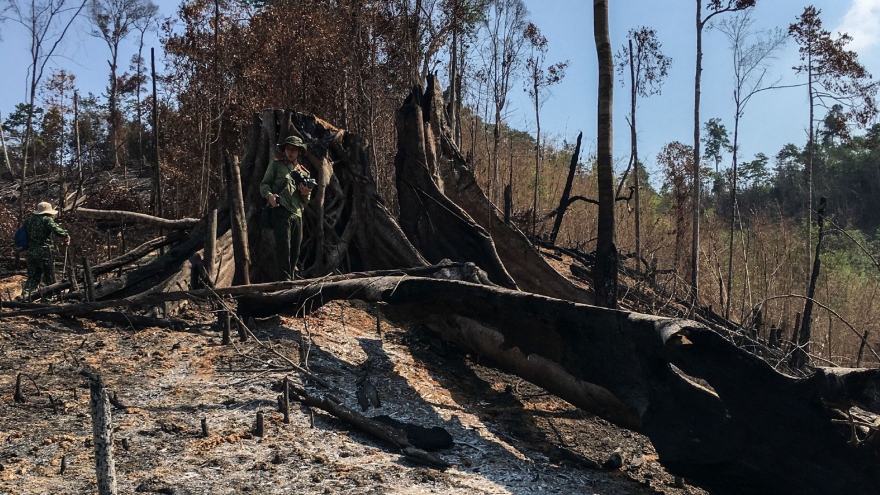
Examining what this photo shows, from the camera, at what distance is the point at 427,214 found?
9438mm

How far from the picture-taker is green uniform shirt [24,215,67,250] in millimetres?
8711

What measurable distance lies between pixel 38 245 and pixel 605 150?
649 centimetres

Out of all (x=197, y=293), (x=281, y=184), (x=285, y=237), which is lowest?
(x=197, y=293)

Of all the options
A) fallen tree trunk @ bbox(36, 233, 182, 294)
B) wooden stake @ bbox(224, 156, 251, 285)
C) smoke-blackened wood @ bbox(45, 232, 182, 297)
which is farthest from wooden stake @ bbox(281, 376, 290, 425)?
fallen tree trunk @ bbox(36, 233, 182, 294)

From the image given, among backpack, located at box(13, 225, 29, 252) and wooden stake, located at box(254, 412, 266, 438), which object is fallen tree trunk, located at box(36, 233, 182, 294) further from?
wooden stake, located at box(254, 412, 266, 438)

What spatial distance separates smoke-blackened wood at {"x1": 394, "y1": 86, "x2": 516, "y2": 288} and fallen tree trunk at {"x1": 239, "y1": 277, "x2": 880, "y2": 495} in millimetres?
3287

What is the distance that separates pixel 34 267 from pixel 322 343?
4.19 metres

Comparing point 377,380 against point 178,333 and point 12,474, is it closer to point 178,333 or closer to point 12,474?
point 178,333

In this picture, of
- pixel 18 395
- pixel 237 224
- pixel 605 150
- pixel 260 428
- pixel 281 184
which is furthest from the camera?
pixel 281 184

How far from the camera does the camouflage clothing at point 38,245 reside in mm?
8711

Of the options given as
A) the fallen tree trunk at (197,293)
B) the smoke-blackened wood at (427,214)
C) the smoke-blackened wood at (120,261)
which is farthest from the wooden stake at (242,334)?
the smoke-blackened wood at (427,214)

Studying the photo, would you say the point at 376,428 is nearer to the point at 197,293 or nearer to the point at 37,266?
the point at 197,293

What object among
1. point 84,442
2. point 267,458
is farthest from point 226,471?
point 84,442

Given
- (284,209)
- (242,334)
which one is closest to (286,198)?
(284,209)
